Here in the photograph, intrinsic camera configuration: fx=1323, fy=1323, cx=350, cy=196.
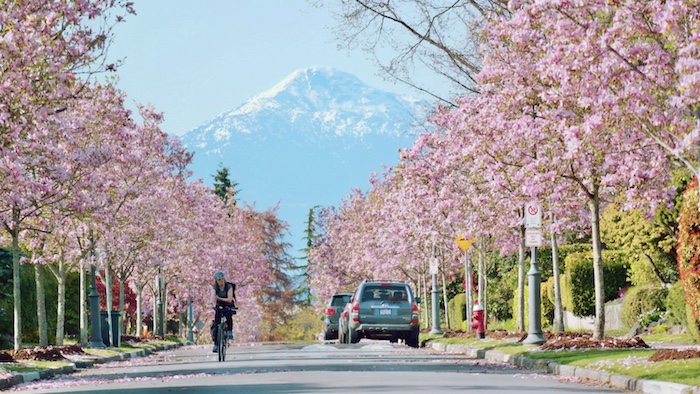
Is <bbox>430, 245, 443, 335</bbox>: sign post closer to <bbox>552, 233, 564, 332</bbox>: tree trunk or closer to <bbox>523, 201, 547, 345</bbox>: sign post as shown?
<bbox>552, 233, 564, 332</bbox>: tree trunk

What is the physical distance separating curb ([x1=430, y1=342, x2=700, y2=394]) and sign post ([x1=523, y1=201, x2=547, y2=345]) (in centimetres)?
104

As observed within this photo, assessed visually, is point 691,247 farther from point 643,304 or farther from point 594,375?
point 643,304

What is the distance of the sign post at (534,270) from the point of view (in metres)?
26.9

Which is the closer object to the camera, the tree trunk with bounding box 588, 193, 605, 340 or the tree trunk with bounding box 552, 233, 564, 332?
the tree trunk with bounding box 588, 193, 605, 340

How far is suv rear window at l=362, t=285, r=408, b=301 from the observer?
3584cm

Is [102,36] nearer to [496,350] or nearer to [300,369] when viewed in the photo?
[300,369]

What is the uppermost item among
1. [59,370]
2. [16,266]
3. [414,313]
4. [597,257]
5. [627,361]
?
[16,266]

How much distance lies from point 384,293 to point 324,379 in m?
16.8

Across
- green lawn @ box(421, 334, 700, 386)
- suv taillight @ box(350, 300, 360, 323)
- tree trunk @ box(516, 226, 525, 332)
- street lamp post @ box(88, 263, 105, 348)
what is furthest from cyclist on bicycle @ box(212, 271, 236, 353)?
tree trunk @ box(516, 226, 525, 332)

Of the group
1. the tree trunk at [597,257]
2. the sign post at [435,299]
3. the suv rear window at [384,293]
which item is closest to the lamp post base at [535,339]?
the tree trunk at [597,257]

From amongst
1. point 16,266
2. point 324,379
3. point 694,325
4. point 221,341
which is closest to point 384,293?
point 221,341

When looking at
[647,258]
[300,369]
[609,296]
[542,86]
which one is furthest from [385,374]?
[609,296]

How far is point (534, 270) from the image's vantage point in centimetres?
2756

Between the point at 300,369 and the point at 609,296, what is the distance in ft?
66.3
